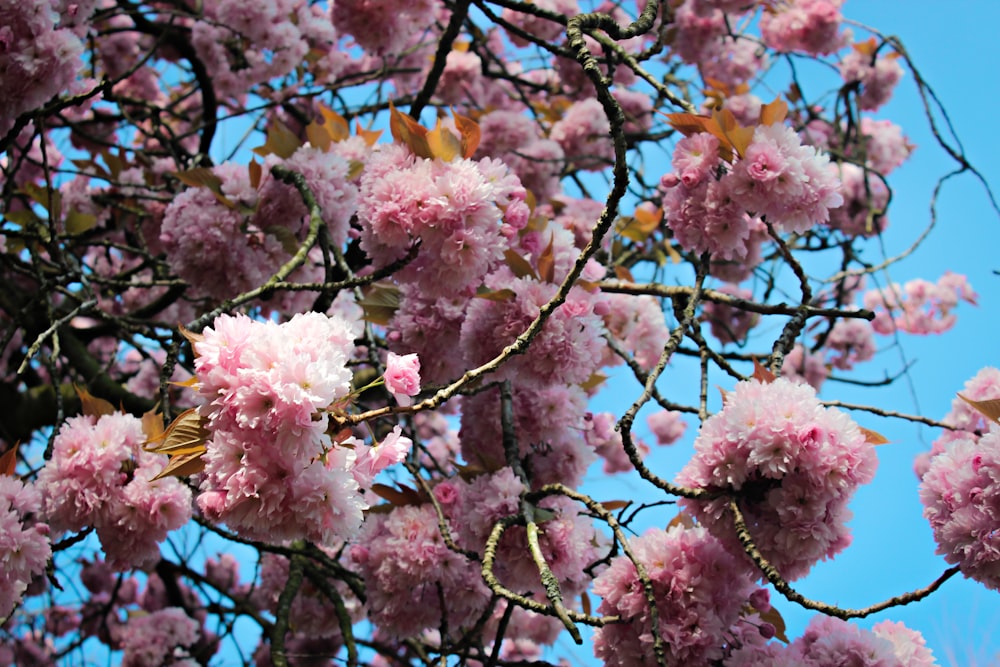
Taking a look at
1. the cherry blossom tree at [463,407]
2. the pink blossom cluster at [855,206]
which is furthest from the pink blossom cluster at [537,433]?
the pink blossom cluster at [855,206]

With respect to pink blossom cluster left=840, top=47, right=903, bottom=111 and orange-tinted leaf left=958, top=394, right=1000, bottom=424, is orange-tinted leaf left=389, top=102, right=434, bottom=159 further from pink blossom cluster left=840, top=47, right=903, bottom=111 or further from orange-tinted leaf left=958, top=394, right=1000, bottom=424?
pink blossom cluster left=840, top=47, right=903, bottom=111

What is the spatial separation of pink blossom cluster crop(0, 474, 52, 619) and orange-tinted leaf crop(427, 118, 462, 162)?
108 centimetres

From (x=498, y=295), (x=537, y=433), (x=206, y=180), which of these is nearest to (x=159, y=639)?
(x=206, y=180)

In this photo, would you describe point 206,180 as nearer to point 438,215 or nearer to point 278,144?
point 278,144

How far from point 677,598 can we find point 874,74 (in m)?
4.50

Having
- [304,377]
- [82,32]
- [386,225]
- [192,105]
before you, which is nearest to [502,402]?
[386,225]

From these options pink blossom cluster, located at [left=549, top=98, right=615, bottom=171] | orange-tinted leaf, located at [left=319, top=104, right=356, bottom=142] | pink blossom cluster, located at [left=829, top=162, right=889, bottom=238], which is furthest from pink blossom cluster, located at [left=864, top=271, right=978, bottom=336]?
orange-tinted leaf, located at [left=319, top=104, right=356, bottom=142]

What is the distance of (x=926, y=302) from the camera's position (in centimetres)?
594

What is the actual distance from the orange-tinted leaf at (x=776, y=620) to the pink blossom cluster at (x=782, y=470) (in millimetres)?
143

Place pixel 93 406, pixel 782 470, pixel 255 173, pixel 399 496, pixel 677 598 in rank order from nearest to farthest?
1. pixel 782 470
2. pixel 677 598
3. pixel 93 406
4. pixel 399 496
5. pixel 255 173

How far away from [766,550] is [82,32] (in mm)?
2341

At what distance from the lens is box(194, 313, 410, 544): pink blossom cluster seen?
1031 mm

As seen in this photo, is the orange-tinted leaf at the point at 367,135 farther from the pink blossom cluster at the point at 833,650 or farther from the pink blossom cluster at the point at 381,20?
the pink blossom cluster at the point at 833,650

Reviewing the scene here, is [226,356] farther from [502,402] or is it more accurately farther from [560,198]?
[560,198]
